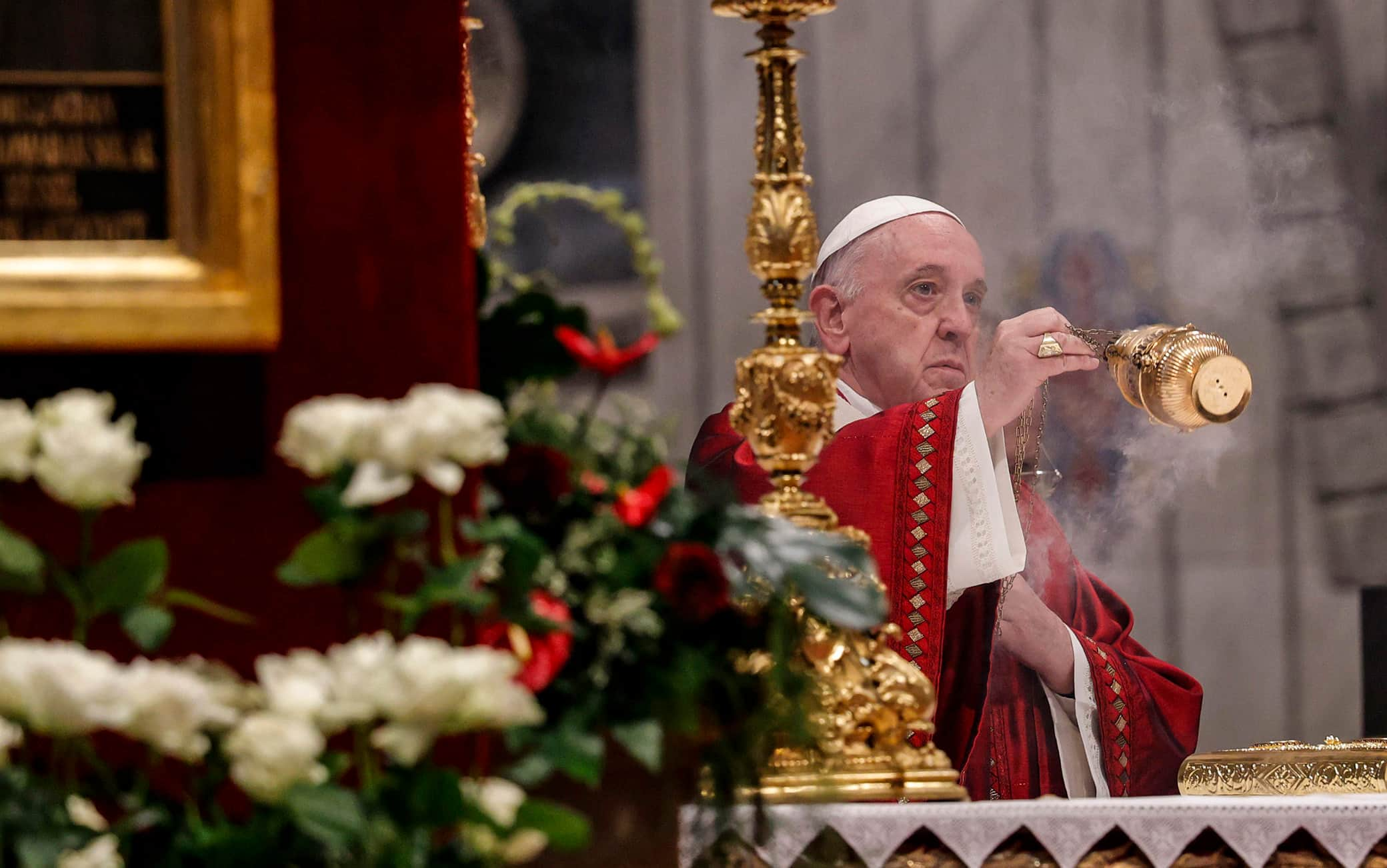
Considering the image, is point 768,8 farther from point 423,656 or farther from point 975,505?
point 423,656

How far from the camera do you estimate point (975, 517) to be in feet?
10.9

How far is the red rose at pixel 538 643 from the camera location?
135 cm

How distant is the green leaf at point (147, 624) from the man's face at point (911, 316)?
283 cm

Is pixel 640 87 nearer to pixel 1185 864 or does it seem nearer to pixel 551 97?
pixel 551 97

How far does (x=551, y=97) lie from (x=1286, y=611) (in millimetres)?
2231

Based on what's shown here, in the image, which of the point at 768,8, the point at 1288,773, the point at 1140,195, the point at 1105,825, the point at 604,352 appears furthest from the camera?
the point at 1140,195

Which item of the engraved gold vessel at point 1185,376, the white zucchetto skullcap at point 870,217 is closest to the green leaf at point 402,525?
the engraved gold vessel at point 1185,376

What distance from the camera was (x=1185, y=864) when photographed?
2383 millimetres

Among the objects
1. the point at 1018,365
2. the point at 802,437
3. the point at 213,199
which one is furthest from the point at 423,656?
the point at 1018,365

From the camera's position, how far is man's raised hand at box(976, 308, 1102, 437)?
11.7ft

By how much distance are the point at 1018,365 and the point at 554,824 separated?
2491mm

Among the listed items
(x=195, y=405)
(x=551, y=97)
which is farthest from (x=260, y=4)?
(x=551, y=97)

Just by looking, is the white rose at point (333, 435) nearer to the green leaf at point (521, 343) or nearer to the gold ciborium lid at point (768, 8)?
the green leaf at point (521, 343)

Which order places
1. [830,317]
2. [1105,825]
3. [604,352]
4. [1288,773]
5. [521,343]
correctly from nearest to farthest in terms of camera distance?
[604,352], [521,343], [1105,825], [1288,773], [830,317]
